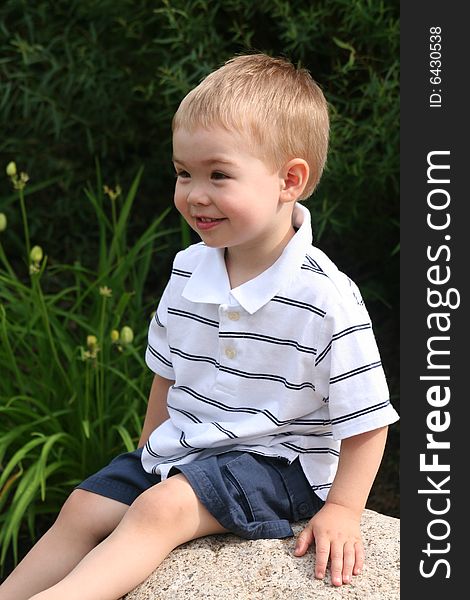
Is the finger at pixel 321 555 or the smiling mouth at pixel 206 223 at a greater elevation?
the smiling mouth at pixel 206 223

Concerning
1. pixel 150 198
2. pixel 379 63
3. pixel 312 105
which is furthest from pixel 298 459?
pixel 150 198

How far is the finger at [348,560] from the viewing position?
7.09ft

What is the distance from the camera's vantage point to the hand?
2.17 meters

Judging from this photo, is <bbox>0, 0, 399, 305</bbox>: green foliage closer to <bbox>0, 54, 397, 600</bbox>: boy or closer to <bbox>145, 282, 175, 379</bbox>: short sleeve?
<bbox>145, 282, 175, 379</bbox>: short sleeve

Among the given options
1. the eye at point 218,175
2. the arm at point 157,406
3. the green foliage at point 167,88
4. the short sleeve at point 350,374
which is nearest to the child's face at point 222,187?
the eye at point 218,175

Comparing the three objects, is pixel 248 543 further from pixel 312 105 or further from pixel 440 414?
pixel 312 105

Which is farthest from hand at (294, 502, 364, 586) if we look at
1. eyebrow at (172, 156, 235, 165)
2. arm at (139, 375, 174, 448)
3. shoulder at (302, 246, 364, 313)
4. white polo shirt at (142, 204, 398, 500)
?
eyebrow at (172, 156, 235, 165)

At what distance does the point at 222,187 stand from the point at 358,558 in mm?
784

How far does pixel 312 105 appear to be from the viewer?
2355 mm

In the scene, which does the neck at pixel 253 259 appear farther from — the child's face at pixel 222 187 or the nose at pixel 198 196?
the nose at pixel 198 196

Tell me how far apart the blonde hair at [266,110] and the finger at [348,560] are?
0.75 m

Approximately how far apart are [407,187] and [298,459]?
0.69 m

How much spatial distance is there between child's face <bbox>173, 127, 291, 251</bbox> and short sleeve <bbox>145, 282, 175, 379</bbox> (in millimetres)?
299

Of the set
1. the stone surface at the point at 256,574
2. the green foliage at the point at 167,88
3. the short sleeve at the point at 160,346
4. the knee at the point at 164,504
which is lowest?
the stone surface at the point at 256,574
